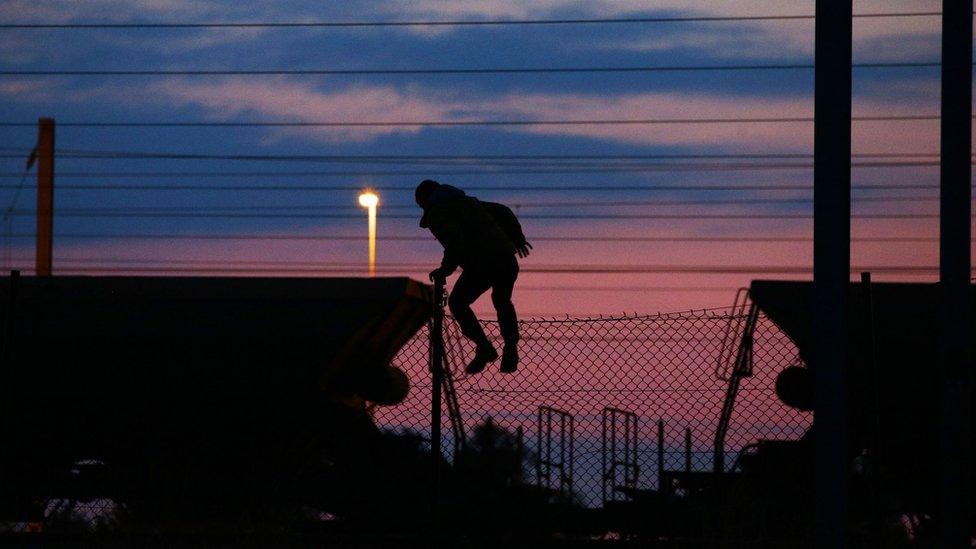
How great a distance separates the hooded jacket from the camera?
→ 31.6 ft

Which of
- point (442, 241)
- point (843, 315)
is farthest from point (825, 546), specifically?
point (442, 241)

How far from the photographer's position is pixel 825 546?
5621mm

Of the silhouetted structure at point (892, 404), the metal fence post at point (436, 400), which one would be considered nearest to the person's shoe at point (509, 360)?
the metal fence post at point (436, 400)

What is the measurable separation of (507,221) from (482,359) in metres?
1.40

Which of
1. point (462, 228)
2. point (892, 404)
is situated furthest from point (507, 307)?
point (892, 404)

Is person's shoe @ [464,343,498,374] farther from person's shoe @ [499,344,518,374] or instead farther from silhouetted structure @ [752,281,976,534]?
silhouetted structure @ [752,281,976,534]

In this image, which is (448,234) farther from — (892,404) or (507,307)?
(892,404)

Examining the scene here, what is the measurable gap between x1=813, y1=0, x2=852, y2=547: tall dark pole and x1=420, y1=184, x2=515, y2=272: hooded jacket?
14.4ft

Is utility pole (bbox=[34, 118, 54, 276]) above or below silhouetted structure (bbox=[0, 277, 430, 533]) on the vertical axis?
above

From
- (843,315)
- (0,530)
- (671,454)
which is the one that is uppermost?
(843,315)

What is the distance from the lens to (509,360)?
9.42 m

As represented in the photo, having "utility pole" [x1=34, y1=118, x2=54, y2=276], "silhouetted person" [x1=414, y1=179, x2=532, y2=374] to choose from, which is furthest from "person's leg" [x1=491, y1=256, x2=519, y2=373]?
"utility pole" [x1=34, y1=118, x2=54, y2=276]

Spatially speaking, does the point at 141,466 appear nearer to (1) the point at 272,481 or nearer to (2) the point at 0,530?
(1) the point at 272,481

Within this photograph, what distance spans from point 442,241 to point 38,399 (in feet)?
15.3
